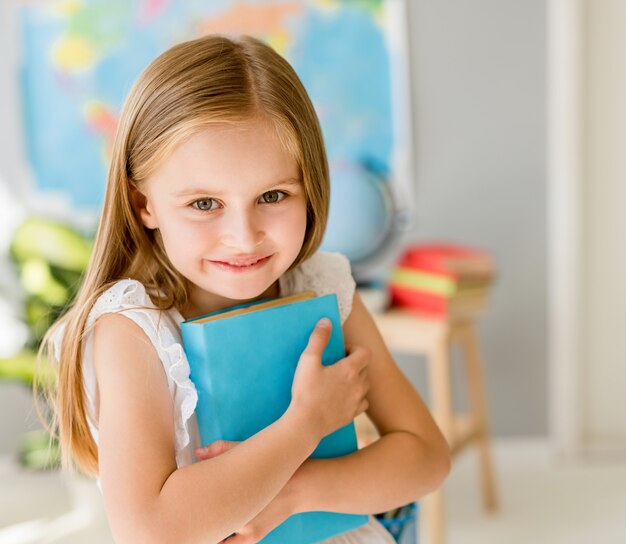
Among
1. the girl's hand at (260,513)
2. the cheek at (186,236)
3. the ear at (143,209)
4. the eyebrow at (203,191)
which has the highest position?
the eyebrow at (203,191)

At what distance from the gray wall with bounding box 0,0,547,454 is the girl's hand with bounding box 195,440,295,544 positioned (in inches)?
76.7

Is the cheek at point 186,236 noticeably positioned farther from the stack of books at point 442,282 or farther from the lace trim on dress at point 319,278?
the stack of books at point 442,282

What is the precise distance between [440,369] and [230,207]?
4.61 ft

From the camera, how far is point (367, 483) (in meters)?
0.90

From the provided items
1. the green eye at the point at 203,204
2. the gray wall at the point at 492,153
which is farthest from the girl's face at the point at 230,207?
the gray wall at the point at 492,153

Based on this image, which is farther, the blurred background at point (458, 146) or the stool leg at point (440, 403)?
the blurred background at point (458, 146)

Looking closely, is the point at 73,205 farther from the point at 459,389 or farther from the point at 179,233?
the point at 179,233

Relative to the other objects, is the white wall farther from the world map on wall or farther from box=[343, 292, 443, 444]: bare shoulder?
box=[343, 292, 443, 444]: bare shoulder

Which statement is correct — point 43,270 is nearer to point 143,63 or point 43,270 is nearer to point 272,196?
point 143,63

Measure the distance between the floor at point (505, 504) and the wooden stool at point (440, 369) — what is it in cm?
24

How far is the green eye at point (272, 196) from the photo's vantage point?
0.88 metres

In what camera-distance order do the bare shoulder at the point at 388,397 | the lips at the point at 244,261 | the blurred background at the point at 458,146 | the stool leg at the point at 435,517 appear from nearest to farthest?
the lips at the point at 244,261, the bare shoulder at the point at 388,397, the stool leg at the point at 435,517, the blurred background at the point at 458,146

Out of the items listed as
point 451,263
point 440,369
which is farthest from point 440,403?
point 451,263

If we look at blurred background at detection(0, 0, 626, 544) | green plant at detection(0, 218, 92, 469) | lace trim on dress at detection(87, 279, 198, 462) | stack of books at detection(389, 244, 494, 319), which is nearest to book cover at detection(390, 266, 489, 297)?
stack of books at detection(389, 244, 494, 319)
